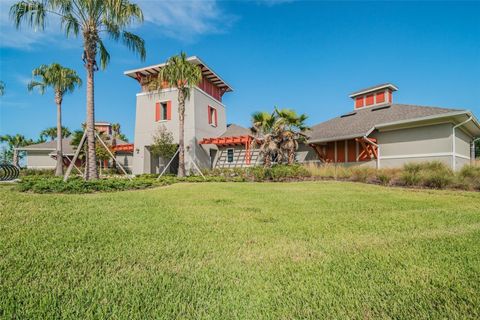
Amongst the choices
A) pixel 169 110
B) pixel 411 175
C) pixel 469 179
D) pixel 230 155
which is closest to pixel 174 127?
pixel 169 110

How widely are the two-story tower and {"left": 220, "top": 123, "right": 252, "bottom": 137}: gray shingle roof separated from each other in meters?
1.01

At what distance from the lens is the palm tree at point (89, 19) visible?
1028cm

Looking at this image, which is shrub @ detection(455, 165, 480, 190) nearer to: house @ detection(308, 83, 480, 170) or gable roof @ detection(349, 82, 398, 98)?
house @ detection(308, 83, 480, 170)

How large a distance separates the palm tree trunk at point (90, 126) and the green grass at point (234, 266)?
5.97 meters

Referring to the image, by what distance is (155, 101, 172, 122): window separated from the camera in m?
20.4

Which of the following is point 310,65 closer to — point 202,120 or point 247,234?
point 202,120

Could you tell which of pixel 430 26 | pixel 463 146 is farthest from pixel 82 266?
pixel 463 146

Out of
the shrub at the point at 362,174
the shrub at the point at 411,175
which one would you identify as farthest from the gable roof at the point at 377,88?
the shrub at the point at 411,175

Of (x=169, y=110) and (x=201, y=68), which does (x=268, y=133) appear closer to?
(x=201, y=68)

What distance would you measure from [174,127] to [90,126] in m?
9.24

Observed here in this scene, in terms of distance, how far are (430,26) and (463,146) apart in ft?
27.2

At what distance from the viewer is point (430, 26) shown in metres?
11.6

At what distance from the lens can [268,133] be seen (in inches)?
647

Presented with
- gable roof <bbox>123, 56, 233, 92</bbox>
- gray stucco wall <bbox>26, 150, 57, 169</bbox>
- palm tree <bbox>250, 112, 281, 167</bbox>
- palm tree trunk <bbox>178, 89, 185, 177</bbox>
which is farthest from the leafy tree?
gray stucco wall <bbox>26, 150, 57, 169</bbox>
